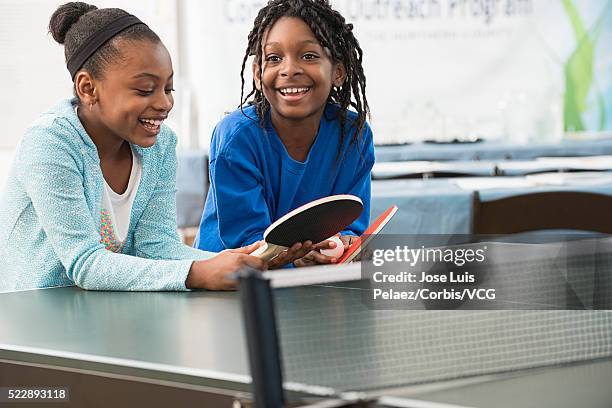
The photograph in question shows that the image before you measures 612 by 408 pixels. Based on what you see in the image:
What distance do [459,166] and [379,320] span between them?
292cm

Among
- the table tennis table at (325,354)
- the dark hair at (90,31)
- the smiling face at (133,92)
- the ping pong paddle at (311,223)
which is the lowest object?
the table tennis table at (325,354)

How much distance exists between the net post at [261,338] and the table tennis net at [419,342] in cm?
10

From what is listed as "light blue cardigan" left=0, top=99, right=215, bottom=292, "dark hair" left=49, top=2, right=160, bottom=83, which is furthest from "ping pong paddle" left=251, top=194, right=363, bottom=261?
"dark hair" left=49, top=2, right=160, bottom=83

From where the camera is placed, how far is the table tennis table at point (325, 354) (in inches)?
35.2

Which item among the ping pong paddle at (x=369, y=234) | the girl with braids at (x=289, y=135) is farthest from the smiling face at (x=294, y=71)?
the ping pong paddle at (x=369, y=234)

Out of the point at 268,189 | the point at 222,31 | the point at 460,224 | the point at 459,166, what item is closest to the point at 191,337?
the point at 268,189

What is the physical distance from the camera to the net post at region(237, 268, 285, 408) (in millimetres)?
734

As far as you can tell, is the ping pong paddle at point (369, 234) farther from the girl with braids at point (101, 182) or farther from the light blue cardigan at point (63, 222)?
the light blue cardigan at point (63, 222)

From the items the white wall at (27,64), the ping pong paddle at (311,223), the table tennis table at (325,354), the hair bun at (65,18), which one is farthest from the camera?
the white wall at (27,64)

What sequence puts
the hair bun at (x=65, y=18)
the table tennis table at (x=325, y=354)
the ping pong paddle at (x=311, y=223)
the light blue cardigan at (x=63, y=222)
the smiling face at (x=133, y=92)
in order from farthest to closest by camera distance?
the hair bun at (x=65, y=18) < the smiling face at (x=133, y=92) < the light blue cardigan at (x=63, y=222) < the ping pong paddle at (x=311, y=223) < the table tennis table at (x=325, y=354)

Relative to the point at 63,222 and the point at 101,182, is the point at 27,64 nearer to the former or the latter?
the point at 101,182

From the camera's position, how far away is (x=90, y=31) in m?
1.75

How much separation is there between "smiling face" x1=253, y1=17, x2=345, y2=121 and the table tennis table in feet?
2.67

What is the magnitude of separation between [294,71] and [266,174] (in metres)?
0.24
